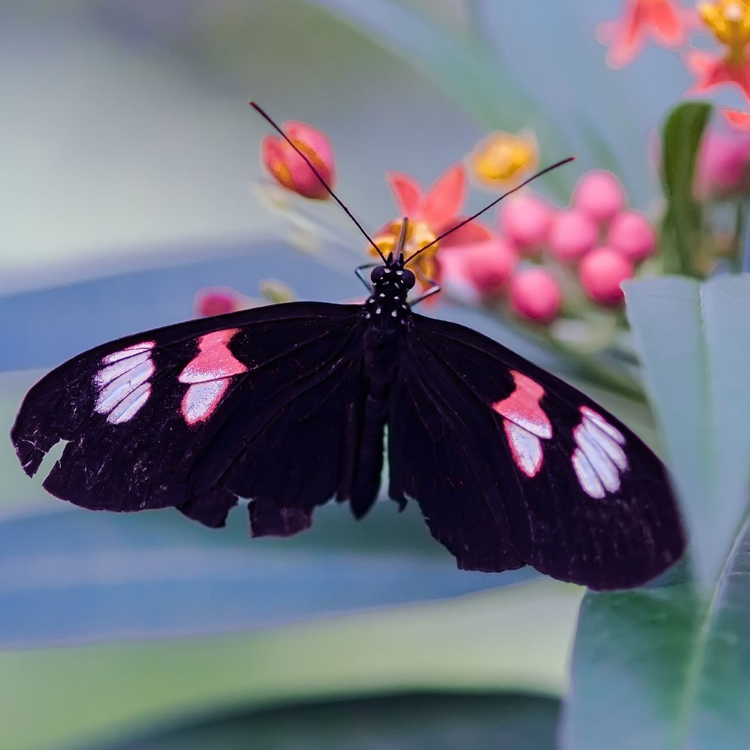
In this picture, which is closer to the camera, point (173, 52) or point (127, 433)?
point (127, 433)

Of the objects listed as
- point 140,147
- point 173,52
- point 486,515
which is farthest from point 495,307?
point 173,52

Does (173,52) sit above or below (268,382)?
above

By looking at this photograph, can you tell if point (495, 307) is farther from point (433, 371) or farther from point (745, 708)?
point (745, 708)

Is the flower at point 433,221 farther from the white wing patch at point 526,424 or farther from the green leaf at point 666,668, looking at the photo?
the green leaf at point 666,668

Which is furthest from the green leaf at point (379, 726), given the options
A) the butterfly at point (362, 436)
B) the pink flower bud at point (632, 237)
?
the pink flower bud at point (632, 237)

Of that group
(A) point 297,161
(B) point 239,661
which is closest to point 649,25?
(A) point 297,161

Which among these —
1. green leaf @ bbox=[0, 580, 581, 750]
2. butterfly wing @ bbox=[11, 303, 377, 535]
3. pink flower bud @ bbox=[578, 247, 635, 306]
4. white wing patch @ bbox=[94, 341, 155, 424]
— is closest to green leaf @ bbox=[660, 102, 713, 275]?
pink flower bud @ bbox=[578, 247, 635, 306]
